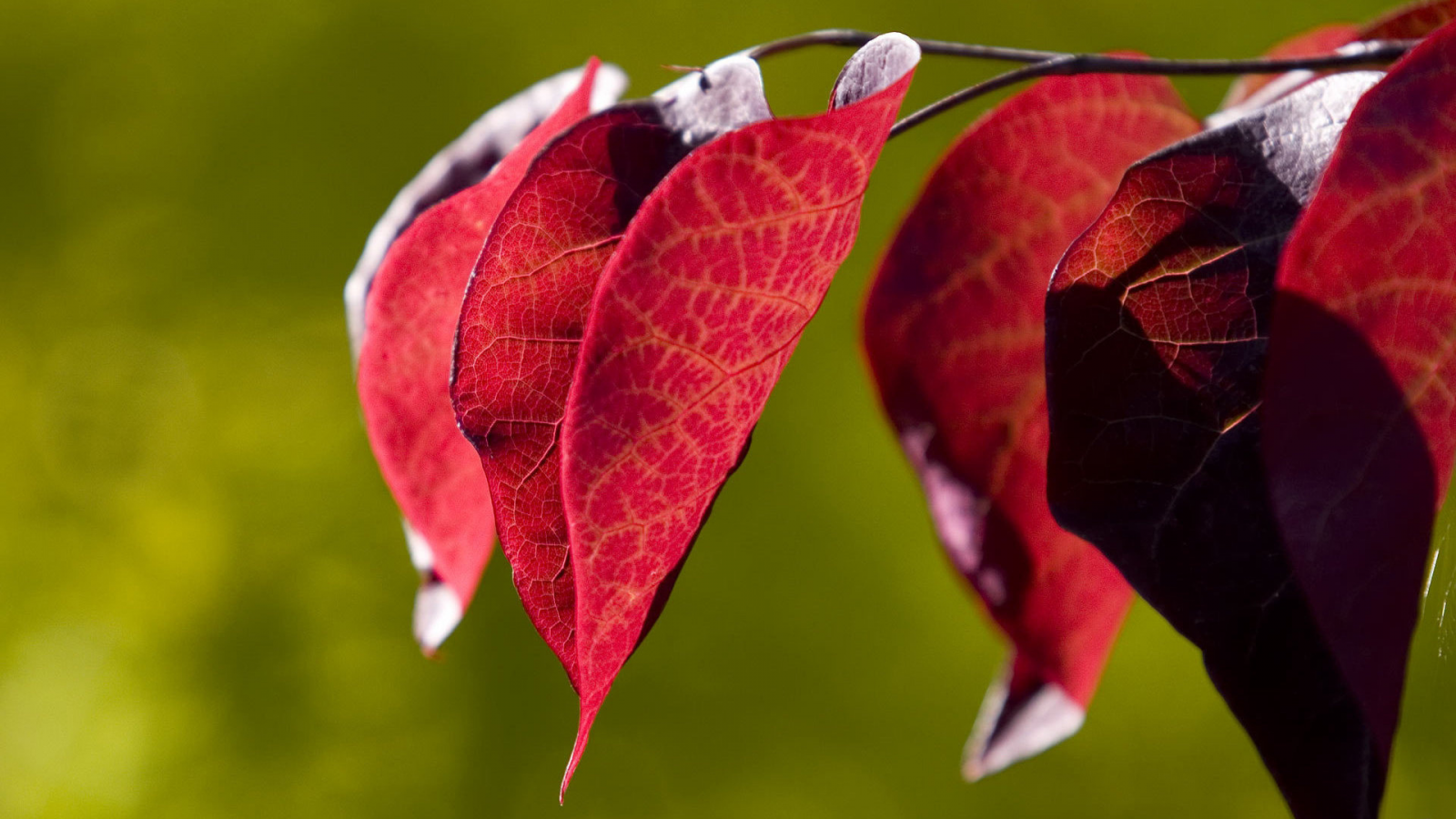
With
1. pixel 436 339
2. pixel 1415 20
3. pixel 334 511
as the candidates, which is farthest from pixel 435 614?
pixel 334 511

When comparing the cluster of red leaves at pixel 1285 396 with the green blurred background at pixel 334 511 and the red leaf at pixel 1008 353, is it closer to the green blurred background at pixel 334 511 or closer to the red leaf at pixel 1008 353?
the red leaf at pixel 1008 353

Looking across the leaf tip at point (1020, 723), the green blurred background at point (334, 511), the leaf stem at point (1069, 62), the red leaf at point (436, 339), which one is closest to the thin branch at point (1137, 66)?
the leaf stem at point (1069, 62)

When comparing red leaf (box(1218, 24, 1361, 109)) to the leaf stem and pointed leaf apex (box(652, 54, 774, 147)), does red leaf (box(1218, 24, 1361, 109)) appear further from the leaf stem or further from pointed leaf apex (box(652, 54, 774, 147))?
pointed leaf apex (box(652, 54, 774, 147))

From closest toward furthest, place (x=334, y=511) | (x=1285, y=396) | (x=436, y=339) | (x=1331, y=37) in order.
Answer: (x=1285, y=396) → (x=436, y=339) → (x=1331, y=37) → (x=334, y=511)

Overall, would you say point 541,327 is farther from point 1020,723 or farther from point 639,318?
point 1020,723

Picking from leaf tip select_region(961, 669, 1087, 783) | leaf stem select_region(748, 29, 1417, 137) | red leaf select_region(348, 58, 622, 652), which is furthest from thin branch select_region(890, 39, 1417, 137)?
leaf tip select_region(961, 669, 1087, 783)

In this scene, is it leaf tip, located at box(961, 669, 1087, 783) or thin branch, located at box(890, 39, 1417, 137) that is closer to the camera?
thin branch, located at box(890, 39, 1417, 137)
